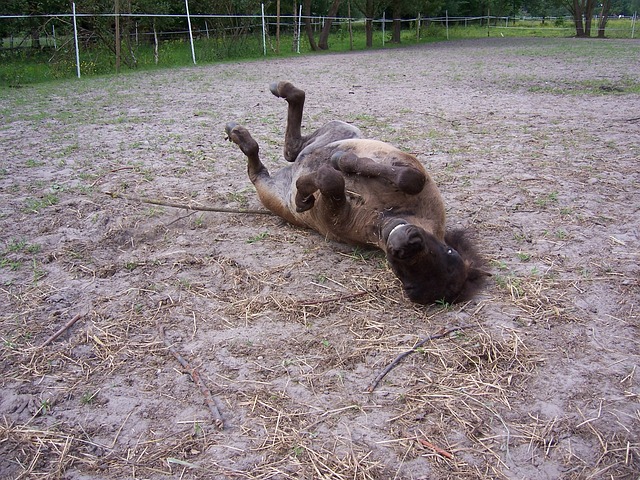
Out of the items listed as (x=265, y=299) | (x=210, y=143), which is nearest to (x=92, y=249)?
(x=265, y=299)

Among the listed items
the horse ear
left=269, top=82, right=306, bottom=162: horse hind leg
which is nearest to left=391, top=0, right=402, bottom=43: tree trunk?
left=269, top=82, right=306, bottom=162: horse hind leg

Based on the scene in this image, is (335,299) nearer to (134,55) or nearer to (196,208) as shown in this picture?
(196,208)

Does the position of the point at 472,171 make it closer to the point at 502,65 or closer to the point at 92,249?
the point at 92,249

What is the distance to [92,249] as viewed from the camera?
418 cm

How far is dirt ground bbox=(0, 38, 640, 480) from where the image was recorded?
2283 mm

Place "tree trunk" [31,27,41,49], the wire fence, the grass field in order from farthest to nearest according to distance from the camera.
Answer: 1. "tree trunk" [31,27,41,49]
2. the wire fence
3. the grass field

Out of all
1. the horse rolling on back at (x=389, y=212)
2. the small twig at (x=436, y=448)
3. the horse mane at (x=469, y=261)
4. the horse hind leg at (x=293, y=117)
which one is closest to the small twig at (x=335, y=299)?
the horse rolling on back at (x=389, y=212)

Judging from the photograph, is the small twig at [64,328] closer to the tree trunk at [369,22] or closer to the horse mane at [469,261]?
the horse mane at [469,261]

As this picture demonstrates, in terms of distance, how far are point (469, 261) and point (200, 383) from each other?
1.95 meters

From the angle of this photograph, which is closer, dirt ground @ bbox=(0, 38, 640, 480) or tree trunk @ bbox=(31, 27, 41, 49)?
dirt ground @ bbox=(0, 38, 640, 480)

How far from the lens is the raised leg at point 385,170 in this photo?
3.49 meters

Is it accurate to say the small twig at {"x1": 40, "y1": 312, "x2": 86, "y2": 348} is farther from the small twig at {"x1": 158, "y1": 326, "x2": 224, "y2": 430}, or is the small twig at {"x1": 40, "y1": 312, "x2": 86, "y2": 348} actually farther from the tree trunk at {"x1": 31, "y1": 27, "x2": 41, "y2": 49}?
the tree trunk at {"x1": 31, "y1": 27, "x2": 41, "y2": 49}

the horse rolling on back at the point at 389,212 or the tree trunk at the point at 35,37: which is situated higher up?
the tree trunk at the point at 35,37

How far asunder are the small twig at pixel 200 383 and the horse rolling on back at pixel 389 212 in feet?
4.09
